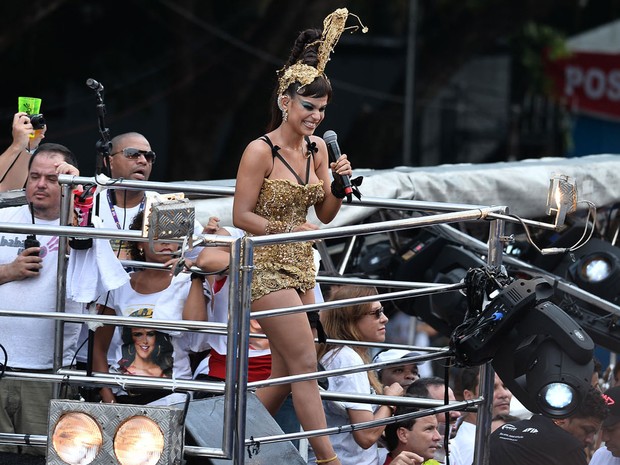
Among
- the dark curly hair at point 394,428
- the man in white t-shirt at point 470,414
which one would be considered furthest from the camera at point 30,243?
the man in white t-shirt at point 470,414

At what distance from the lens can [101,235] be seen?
4023mm

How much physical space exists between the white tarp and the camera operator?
1.65 m

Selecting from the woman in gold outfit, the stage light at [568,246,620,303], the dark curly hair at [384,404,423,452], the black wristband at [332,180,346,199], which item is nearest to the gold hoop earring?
the woman in gold outfit

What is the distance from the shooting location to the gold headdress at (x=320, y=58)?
4.72m

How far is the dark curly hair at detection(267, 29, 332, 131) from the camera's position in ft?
15.5

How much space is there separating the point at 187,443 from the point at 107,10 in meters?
11.9

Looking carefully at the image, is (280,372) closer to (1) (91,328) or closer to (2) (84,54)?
(1) (91,328)

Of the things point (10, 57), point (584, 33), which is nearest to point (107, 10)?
point (10, 57)

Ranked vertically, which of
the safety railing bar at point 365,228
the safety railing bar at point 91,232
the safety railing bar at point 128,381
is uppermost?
the safety railing bar at point 365,228

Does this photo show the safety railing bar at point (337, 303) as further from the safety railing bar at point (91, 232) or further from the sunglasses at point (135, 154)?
the sunglasses at point (135, 154)

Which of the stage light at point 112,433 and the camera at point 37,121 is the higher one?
the camera at point 37,121

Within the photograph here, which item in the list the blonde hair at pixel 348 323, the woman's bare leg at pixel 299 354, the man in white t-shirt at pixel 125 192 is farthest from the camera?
the blonde hair at pixel 348 323

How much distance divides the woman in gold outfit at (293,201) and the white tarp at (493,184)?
1.53m

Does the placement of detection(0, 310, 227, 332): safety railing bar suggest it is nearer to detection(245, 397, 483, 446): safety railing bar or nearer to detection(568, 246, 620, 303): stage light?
detection(245, 397, 483, 446): safety railing bar
